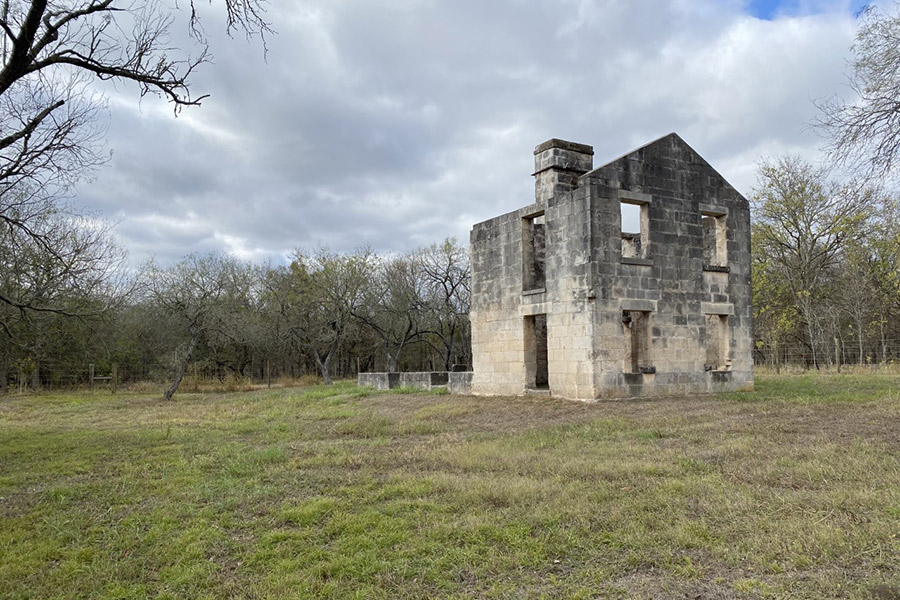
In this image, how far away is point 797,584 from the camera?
3770 millimetres

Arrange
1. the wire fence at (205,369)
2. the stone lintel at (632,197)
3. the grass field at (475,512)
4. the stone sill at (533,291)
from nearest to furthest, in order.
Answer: the grass field at (475,512)
the stone lintel at (632,197)
the stone sill at (533,291)
the wire fence at (205,369)

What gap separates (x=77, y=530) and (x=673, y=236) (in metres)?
13.6

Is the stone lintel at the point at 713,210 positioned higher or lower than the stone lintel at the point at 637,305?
higher

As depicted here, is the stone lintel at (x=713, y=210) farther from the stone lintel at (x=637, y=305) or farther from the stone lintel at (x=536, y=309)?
the stone lintel at (x=536, y=309)

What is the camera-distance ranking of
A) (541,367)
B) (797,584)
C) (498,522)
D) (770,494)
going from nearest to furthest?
(797,584)
(498,522)
(770,494)
(541,367)

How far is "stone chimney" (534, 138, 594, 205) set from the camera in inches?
601

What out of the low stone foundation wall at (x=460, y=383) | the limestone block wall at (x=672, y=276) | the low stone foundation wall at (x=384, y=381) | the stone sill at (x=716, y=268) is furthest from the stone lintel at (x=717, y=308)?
the low stone foundation wall at (x=384, y=381)

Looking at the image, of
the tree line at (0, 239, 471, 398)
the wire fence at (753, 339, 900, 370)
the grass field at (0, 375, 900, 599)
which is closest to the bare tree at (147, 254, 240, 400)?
the tree line at (0, 239, 471, 398)

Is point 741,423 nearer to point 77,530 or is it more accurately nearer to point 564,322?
point 564,322

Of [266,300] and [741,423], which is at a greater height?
[266,300]

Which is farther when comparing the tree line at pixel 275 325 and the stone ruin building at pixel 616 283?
the tree line at pixel 275 325

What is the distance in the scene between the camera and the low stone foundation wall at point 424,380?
59.4 ft

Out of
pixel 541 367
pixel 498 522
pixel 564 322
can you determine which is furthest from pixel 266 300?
pixel 498 522

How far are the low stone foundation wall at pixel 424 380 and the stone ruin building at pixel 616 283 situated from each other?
56 centimetres
